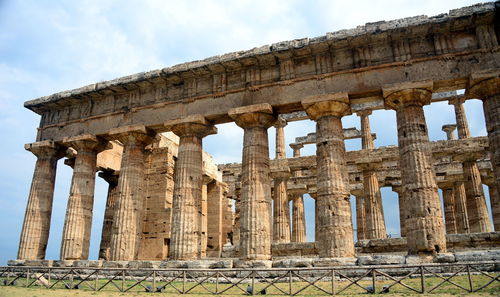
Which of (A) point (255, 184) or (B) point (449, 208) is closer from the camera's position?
(A) point (255, 184)

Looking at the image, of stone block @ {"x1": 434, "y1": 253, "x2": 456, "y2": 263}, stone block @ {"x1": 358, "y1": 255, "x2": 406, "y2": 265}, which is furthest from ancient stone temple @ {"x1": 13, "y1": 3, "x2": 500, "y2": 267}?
stone block @ {"x1": 358, "y1": 255, "x2": 406, "y2": 265}

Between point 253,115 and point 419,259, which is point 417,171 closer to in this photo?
point 419,259

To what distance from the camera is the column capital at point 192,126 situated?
1692 centimetres

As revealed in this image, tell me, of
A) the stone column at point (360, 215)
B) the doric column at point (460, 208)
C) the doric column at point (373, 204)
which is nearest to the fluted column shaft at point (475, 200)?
the doric column at point (460, 208)

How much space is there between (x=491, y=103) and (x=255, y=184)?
8.70 meters

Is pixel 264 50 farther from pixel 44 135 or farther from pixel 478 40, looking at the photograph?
pixel 44 135

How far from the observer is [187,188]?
54.3ft

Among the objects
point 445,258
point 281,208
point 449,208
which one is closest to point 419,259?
point 445,258

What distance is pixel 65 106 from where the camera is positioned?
20.5 metres

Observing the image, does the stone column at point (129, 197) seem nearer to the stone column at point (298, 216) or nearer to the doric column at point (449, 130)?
the stone column at point (298, 216)

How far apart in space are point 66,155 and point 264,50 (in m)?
11.9

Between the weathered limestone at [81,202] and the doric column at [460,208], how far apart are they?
1959 cm

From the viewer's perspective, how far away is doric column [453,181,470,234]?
2308 centimetres

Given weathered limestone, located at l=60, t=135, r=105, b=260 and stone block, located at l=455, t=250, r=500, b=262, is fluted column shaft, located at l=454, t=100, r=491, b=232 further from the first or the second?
weathered limestone, located at l=60, t=135, r=105, b=260
